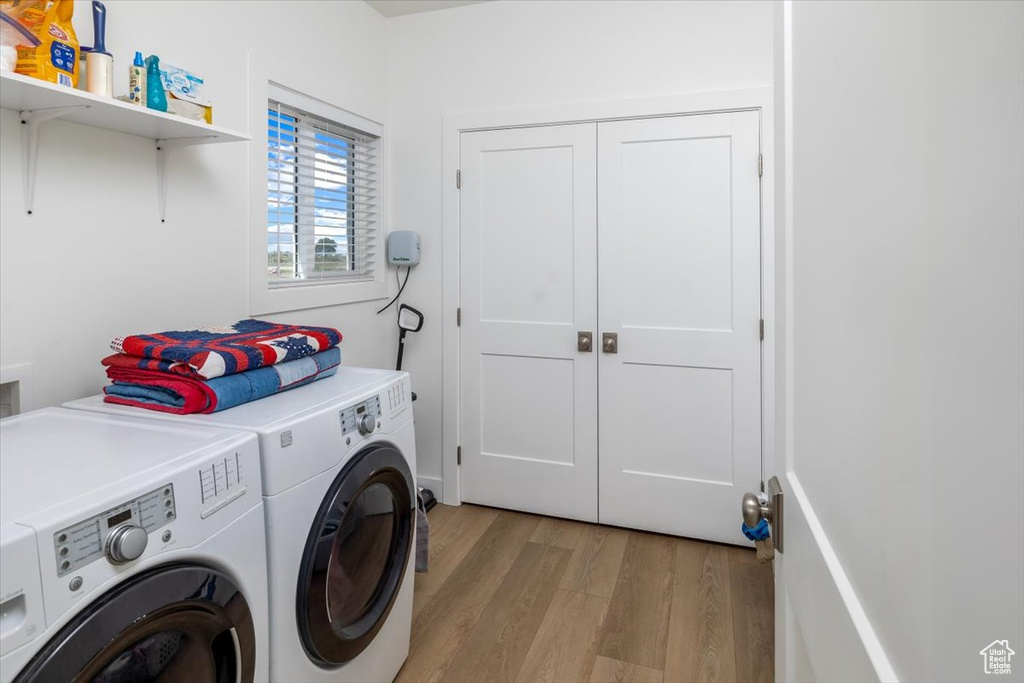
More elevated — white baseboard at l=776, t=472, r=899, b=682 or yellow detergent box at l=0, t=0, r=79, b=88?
yellow detergent box at l=0, t=0, r=79, b=88

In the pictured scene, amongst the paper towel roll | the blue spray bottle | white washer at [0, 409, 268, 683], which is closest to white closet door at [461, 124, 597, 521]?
the blue spray bottle

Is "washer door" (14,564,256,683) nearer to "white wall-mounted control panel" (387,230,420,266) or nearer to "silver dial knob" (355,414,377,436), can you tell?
"silver dial knob" (355,414,377,436)

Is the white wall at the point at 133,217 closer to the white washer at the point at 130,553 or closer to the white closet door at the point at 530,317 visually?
the white washer at the point at 130,553

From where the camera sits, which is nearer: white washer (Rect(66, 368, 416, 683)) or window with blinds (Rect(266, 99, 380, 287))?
white washer (Rect(66, 368, 416, 683))

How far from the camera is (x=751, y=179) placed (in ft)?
8.36

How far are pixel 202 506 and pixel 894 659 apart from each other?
102cm

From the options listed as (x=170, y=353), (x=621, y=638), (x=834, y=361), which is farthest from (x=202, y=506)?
(x=621, y=638)

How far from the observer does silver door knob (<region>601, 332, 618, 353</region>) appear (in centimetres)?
280

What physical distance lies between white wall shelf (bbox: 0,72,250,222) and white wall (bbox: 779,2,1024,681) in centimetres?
156

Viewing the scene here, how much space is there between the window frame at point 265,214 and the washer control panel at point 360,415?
97 centimetres

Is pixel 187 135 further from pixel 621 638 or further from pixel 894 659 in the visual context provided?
pixel 621 638

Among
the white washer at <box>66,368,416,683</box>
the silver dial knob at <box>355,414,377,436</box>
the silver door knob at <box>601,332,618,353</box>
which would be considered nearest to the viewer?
the white washer at <box>66,368,416,683</box>

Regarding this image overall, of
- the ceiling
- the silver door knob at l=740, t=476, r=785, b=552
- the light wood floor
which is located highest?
the ceiling

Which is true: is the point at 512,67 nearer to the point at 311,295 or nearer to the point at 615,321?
the point at 615,321
